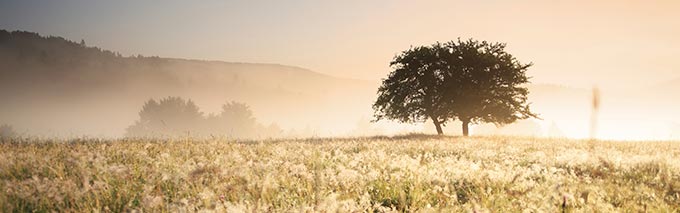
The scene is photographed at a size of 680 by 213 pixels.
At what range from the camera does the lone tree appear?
107ft

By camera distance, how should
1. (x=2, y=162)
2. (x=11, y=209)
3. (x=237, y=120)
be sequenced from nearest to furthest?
(x=11, y=209) → (x=2, y=162) → (x=237, y=120)

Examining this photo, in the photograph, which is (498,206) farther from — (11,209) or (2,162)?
(2,162)

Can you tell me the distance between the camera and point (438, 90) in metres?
33.6

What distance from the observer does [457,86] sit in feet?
108

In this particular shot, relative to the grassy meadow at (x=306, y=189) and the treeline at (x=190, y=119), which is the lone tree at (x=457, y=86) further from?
the treeline at (x=190, y=119)

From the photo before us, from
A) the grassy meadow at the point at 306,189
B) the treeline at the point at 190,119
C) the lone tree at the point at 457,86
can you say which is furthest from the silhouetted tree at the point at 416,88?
the treeline at the point at 190,119

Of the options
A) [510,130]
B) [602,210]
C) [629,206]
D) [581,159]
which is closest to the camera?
[602,210]

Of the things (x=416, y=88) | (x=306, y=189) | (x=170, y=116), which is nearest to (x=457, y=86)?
(x=416, y=88)

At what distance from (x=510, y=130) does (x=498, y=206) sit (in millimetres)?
159720

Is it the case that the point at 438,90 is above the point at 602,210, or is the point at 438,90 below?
above

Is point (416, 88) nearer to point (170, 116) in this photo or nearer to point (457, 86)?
point (457, 86)

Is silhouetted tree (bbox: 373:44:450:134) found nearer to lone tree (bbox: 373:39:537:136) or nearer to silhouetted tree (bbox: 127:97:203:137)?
lone tree (bbox: 373:39:537:136)

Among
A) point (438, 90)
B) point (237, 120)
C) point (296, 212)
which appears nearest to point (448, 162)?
point (296, 212)

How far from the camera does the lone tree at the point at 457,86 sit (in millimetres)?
32625
